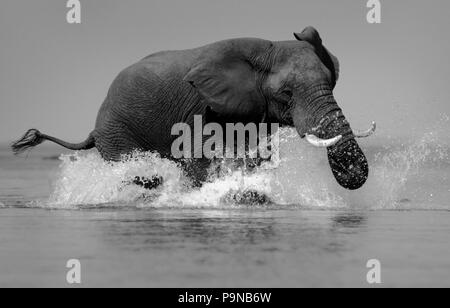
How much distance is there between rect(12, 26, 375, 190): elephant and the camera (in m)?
15.1

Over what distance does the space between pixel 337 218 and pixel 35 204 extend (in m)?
5.26

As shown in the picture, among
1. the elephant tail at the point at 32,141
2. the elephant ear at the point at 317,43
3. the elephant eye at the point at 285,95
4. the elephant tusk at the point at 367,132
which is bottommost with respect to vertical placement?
the elephant tail at the point at 32,141

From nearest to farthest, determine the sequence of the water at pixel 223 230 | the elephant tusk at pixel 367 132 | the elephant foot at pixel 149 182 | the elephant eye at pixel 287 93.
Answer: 1. the water at pixel 223 230
2. the elephant tusk at pixel 367 132
3. the elephant eye at pixel 287 93
4. the elephant foot at pixel 149 182

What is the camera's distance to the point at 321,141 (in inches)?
588

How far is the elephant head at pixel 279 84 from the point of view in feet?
49.9

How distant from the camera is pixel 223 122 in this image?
16.6m

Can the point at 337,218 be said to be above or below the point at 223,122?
below

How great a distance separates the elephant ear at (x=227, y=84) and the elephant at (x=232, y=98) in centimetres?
1

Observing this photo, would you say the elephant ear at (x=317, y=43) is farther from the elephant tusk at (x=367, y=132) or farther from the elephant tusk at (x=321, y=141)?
the elephant tusk at (x=321, y=141)

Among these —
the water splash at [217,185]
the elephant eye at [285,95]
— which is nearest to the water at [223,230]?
the water splash at [217,185]

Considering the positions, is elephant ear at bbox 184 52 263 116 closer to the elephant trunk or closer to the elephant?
the elephant
